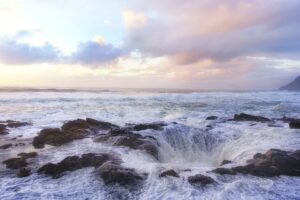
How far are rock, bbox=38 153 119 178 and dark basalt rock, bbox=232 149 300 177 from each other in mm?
4275

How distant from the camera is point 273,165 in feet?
30.3

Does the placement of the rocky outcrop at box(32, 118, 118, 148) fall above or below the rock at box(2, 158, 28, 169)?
above

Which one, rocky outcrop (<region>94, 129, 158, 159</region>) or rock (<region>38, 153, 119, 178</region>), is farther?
rocky outcrop (<region>94, 129, 158, 159</region>)

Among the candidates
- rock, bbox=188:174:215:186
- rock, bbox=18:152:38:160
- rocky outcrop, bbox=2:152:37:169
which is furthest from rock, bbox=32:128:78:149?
rock, bbox=188:174:215:186

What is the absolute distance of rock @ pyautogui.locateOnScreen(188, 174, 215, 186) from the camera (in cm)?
787

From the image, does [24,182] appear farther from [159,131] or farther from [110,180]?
[159,131]

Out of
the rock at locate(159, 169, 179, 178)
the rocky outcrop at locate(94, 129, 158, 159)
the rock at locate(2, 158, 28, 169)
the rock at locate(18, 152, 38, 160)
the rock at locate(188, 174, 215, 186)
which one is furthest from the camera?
the rocky outcrop at locate(94, 129, 158, 159)

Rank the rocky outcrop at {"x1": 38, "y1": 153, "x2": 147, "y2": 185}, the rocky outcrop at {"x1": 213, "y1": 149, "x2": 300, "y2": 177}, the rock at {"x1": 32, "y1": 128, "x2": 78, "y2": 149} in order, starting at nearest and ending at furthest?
the rocky outcrop at {"x1": 38, "y1": 153, "x2": 147, "y2": 185} < the rocky outcrop at {"x1": 213, "y1": 149, "x2": 300, "y2": 177} < the rock at {"x1": 32, "y1": 128, "x2": 78, "y2": 149}

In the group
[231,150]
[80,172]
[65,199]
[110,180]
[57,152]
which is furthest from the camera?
[231,150]

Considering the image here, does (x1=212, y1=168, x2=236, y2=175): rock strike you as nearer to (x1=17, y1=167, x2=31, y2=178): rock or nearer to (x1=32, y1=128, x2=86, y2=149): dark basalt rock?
(x1=17, y1=167, x2=31, y2=178): rock

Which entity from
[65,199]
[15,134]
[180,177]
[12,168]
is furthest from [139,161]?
[15,134]

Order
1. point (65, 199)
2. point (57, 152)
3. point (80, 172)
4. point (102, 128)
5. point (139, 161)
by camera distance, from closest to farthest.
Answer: point (65, 199) < point (80, 172) < point (139, 161) < point (57, 152) < point (102, 128)

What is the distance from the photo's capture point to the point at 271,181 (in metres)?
8.30

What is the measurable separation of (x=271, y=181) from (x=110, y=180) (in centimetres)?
456
